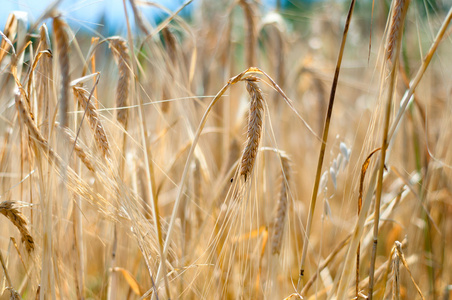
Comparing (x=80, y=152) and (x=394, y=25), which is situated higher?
(x=394, y=25)

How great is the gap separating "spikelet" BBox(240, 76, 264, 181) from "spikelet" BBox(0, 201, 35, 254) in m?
0.27

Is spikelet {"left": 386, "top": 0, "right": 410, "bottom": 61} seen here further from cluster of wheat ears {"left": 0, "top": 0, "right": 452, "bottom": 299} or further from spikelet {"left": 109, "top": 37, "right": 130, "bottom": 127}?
spikelet {"left": 109, "top": 37, "right": 130, "bottom": 127}

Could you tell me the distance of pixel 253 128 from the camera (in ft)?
1.47

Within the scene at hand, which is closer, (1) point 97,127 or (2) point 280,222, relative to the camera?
(1) point 97,127

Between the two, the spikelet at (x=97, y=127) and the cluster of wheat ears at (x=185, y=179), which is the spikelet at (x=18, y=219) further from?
the spikelet at (x=97, y=127)

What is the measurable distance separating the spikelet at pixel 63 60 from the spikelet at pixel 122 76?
0.06 meters

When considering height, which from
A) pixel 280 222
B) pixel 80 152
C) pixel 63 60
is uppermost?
pixel 63 60

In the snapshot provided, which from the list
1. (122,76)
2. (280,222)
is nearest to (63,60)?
(122,76)

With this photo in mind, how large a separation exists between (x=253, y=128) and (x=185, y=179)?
0.18 meters

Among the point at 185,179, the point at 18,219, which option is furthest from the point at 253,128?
the point at 18,219

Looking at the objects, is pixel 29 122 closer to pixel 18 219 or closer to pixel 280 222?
pixel 18 219

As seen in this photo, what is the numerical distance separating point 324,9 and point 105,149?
1.86 metres

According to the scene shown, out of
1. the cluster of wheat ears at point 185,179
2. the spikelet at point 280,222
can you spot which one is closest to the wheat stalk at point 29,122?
the cluster of wheat ears at point 185,179

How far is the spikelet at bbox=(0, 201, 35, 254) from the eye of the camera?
0.47 metres
